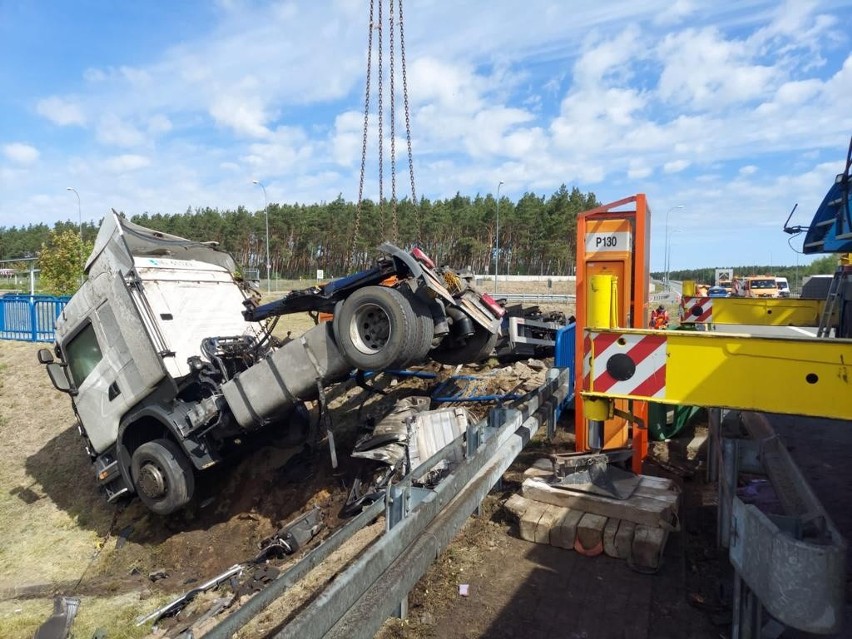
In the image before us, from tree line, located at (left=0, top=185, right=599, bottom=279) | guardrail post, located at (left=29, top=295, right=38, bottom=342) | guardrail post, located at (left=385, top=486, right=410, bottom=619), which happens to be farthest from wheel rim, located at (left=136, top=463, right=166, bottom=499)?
tree line, located at (left=0, top=185, right=599, bottom=279)

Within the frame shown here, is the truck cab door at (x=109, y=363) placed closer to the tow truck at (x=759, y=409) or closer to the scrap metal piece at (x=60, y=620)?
the scrap metal piece at (x=60, y=620)

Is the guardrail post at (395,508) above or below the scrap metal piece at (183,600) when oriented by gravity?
above

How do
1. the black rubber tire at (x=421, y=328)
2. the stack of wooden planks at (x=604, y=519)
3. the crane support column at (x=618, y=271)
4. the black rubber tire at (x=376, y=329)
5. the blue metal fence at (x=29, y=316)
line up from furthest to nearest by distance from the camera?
the blue metal fence at (x=29, y=316), the black rubber tire at (x=421, y=328), the black rubber tire at (x=376, y=329), the crane support column at (x=618, y=271), the stack of wooden planks at (x=604, y=519)

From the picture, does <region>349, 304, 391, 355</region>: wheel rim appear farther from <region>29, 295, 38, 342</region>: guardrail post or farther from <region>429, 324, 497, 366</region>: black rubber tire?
<region>29, 295, 38, 342</region>: guardrail post

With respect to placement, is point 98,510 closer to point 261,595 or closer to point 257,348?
point 257,348

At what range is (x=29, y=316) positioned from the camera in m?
15.2

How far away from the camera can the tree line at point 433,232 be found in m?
57.8

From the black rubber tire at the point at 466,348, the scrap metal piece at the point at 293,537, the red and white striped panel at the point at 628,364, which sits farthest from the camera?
the black rubber tire at the point at 466,348

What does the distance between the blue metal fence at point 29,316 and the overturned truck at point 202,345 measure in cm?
873

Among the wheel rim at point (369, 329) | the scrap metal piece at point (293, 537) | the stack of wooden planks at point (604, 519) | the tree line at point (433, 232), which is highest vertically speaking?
the tree line at point (433, 232)

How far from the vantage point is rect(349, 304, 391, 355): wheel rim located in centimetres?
543

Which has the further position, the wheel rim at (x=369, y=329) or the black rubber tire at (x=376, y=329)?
the wheel rim at (x=369, y=329)

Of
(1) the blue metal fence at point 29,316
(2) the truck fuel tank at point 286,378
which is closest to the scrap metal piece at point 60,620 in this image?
(2) the truck fuel tank at point 286,378

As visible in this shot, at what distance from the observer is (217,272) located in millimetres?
7754
